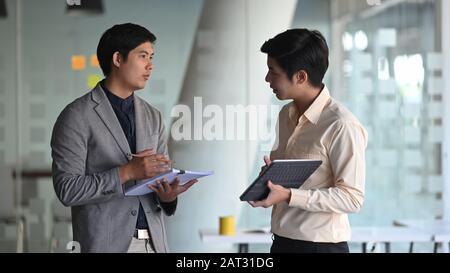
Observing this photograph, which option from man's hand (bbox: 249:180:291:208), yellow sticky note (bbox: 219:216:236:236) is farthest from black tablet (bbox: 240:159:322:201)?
yellow sticky note (bbox: 219:216:236:236)

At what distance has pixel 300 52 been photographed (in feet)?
7.63

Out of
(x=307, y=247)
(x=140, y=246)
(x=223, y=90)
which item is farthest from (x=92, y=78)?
(x=307, y=247)

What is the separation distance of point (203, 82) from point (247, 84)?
0.35m

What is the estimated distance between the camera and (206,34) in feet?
19.6

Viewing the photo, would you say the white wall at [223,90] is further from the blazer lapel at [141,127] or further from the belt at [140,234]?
the belt at [140,234]

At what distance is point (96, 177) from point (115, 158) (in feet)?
0.35

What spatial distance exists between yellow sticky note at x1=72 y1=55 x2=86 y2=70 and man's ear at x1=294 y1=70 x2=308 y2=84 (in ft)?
12.5

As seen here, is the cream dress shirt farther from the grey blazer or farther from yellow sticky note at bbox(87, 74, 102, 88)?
yellow sticky note at bbox(87, 74, 102, 88)

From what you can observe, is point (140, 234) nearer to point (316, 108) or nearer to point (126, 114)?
point (126, 114)

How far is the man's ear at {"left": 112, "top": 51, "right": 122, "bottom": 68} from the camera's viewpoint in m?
2.48

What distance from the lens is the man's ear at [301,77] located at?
7.66 ft

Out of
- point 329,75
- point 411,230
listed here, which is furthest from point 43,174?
point 411,230

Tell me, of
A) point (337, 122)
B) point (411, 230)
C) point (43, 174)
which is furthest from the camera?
point (43, 174)

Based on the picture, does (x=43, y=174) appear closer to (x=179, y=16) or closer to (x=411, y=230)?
(x=179, y=16)
